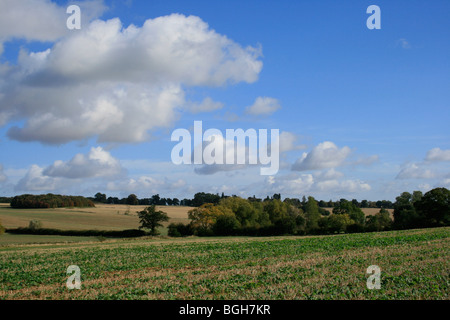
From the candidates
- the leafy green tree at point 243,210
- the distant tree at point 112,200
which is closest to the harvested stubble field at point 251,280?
the leafy green tree at point 243,210

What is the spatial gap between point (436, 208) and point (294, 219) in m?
27.5

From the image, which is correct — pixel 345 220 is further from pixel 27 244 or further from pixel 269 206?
pixel 27 244

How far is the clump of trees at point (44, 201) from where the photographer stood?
131m

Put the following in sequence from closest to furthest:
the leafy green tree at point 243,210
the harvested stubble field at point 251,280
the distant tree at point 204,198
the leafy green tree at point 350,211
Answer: the harvested stubble field at point 251,280, the leafy green tree at point 243,210, the leafy green tree at point 350,211, the distant tree at point 204,198

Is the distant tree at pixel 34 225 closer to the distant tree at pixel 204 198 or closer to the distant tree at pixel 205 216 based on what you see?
the distant tree at pixel 205 216

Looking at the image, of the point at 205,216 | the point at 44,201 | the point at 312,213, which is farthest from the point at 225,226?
the point at 44,201

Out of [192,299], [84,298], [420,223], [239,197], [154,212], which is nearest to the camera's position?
[192,299]

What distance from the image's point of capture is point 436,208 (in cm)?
7475

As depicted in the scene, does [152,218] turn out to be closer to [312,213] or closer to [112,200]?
[312,213]

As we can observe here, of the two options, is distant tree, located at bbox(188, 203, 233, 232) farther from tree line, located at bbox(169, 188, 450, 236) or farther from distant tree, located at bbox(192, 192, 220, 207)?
distant tree, located at bbox(192, 192, 220, 207)
